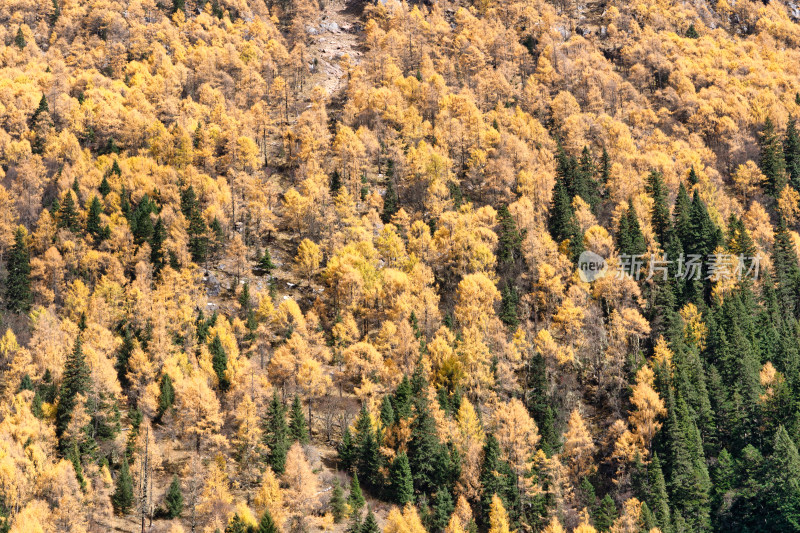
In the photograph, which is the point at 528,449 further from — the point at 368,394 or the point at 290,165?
the point at 290,165

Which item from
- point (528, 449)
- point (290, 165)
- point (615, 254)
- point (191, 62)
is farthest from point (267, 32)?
point (528, 449)

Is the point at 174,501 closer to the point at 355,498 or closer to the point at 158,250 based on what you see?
the point at 355,498

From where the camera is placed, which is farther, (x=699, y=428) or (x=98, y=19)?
(x=98, y=19)

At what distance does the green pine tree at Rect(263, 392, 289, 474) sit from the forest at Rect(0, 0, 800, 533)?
1.43ft

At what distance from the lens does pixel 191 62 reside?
547 feet

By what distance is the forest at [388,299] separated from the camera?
82250 millimetres

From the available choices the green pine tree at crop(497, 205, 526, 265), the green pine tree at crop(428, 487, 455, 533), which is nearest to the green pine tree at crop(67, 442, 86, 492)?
the green pine tree at crop(428, 487, 455, 533)

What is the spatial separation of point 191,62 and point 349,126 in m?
42.0

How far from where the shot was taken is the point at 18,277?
10525cm

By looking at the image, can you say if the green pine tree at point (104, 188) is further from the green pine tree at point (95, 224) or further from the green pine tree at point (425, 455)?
the green pine tree at point (425, 455)

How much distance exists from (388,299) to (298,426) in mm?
26105

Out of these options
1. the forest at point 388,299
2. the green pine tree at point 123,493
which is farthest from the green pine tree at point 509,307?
the green pine tree at point 123,493

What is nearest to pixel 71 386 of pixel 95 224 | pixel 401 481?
pixel 95 224

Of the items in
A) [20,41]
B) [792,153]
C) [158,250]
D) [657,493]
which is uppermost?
[792,153]
